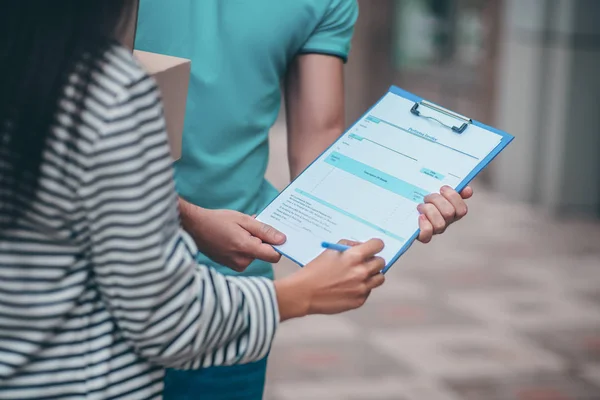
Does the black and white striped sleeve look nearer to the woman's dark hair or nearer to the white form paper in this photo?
the woman's dark hair

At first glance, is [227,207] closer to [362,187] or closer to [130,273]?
[362,187]

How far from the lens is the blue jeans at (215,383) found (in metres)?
1.73

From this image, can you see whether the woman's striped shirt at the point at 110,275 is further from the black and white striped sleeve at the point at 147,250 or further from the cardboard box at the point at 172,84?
the cardboard box at the point at 172,84

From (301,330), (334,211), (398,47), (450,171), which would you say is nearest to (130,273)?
(334,211)

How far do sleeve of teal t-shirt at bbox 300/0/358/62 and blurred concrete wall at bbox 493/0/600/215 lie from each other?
170 inches

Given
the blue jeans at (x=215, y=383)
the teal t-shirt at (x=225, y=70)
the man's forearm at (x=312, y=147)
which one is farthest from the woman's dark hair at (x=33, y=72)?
the man's forearm at (x=312, y=147)

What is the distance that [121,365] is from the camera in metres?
1.13

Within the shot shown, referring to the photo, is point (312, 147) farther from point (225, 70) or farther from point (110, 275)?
point (110, 275)

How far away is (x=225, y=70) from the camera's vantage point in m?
1.70

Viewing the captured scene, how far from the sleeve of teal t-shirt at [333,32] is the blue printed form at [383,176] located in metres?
0.23

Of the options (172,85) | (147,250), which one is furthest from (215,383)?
(147,250)

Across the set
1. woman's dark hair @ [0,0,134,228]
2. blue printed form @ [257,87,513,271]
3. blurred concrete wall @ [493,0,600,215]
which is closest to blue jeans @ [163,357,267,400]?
blue printed form @ [257,87,513,271]

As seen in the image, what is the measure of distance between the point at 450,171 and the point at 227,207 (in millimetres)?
479

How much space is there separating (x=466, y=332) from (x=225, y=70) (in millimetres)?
2668
